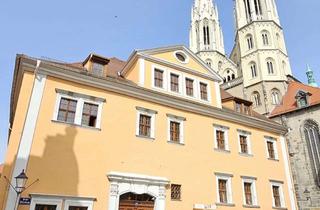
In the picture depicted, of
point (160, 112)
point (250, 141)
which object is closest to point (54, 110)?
point (160, 112)

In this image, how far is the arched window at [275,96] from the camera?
4003 cm

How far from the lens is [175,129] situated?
17.5 metres

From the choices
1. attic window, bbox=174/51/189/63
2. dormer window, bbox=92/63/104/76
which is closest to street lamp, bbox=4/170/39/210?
dormer window, bbox=92/63/104/76

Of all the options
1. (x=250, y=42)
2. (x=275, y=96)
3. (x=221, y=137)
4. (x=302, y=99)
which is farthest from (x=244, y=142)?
(x=250, y=42)

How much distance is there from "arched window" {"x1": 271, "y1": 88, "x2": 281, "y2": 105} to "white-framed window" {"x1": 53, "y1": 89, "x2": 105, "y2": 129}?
1253 inches

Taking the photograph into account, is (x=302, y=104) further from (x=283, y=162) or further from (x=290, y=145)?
(x=283, y=162)

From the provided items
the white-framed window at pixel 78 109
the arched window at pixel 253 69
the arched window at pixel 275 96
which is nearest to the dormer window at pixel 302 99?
the arched window at pixel 275 96

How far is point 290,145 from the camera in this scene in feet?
99.9

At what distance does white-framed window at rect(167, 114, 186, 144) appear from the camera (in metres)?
17.2

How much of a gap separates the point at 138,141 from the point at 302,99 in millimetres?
22846

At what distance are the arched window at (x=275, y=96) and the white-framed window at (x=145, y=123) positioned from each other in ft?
94.4

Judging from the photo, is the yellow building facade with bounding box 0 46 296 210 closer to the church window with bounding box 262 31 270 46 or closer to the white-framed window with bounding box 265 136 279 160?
the white-framed window with bounding box 265 136 279 160

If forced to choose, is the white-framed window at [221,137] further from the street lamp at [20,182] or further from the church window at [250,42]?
the church window at [250,42]

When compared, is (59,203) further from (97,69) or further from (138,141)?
(97,69)
